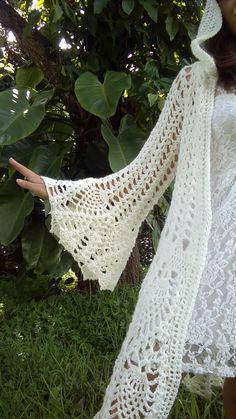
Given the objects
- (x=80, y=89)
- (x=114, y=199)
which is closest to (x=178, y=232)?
(x=114, y=199)

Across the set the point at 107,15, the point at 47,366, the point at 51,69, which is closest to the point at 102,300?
the point at 47,366

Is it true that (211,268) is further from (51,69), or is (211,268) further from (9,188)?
(51,69)

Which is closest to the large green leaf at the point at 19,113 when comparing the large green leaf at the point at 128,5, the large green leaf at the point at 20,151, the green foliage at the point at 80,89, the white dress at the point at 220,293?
the green foliage at the point at 80,89

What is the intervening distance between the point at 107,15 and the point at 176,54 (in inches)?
18.3

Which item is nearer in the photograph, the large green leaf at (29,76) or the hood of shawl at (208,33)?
the hood of shawl at (208,33)

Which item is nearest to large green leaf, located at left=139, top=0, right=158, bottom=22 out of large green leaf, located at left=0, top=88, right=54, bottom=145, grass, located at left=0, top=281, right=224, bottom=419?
large green leaf, located at left=0, top=88, right=54, bottom=145

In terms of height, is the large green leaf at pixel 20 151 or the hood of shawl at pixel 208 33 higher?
the hood of shawl at pixel 208 33

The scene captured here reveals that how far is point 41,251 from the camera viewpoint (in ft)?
8.33

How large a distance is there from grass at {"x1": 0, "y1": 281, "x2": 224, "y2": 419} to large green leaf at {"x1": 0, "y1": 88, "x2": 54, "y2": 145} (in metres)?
0.89

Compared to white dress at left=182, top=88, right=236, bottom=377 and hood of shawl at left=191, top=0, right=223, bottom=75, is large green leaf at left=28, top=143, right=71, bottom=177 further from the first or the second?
white dress at left=182, top=88, right=236, bottom=377

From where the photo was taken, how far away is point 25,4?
2861mm

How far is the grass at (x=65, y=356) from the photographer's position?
1778mm

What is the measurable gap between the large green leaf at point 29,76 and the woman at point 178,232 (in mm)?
1539

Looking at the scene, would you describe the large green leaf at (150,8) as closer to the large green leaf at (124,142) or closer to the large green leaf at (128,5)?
the large green leaf at (128,5)
